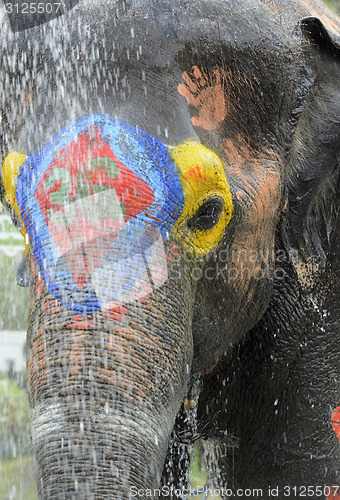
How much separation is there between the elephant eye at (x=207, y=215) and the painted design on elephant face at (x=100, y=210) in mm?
88

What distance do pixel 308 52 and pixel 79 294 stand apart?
3.75 feet

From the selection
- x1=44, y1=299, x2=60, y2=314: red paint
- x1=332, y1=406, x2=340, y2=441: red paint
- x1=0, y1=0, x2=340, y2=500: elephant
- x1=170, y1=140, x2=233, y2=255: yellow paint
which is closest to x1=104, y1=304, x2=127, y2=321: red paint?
x1=0, y1=0, x2=340, y2=500: elephant

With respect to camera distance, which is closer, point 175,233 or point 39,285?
point 39,285

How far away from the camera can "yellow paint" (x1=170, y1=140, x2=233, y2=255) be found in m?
1.98

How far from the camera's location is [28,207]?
6.34 feet

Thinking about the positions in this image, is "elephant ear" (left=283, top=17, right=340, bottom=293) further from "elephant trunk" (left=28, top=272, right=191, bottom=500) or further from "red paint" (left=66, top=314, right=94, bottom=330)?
"red paint" (left=66, top=314, right=94, bottom=330)

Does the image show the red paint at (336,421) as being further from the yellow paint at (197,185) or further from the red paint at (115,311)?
the red paint at (115,311)

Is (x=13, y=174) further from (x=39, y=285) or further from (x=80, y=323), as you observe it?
(x=80, y=323)

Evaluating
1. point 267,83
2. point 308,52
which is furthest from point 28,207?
point 308,52

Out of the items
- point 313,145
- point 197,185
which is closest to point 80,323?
point 197,185

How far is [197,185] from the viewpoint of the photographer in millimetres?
1990

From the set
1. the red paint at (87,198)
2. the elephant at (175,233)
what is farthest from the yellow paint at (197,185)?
the red paint at (87,198)

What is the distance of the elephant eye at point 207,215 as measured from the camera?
6.67 ft

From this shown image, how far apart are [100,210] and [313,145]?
93cm
